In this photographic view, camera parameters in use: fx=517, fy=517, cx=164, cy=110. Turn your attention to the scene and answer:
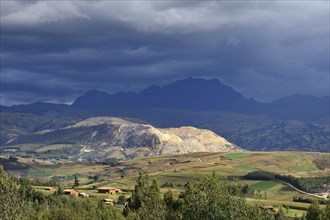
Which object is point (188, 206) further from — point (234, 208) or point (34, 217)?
point (34, 217)

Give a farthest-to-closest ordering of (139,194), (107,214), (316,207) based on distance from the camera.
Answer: (139,194) → (316,207) → (107,214)

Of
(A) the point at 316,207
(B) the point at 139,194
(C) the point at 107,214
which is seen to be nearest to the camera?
(C) the point at 107,214

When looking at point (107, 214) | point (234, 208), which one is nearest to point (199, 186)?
point (234, 208)

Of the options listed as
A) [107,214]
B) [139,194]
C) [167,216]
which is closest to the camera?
[167,216]

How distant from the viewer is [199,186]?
11731cm

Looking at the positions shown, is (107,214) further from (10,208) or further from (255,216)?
(255,216)

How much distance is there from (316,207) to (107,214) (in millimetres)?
78174

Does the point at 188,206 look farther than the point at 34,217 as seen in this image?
No

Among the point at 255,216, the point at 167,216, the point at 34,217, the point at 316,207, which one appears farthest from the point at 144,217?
the point at 316,207

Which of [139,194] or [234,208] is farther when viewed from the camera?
[139,194]

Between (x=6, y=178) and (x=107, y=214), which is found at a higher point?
(x=6, y=178)

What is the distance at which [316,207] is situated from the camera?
183m

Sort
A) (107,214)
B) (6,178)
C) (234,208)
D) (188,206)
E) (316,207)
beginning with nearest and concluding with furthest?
(234,208)
(188,206)
(6,178)
(107,214)
(316,207)

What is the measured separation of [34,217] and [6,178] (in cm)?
3395
